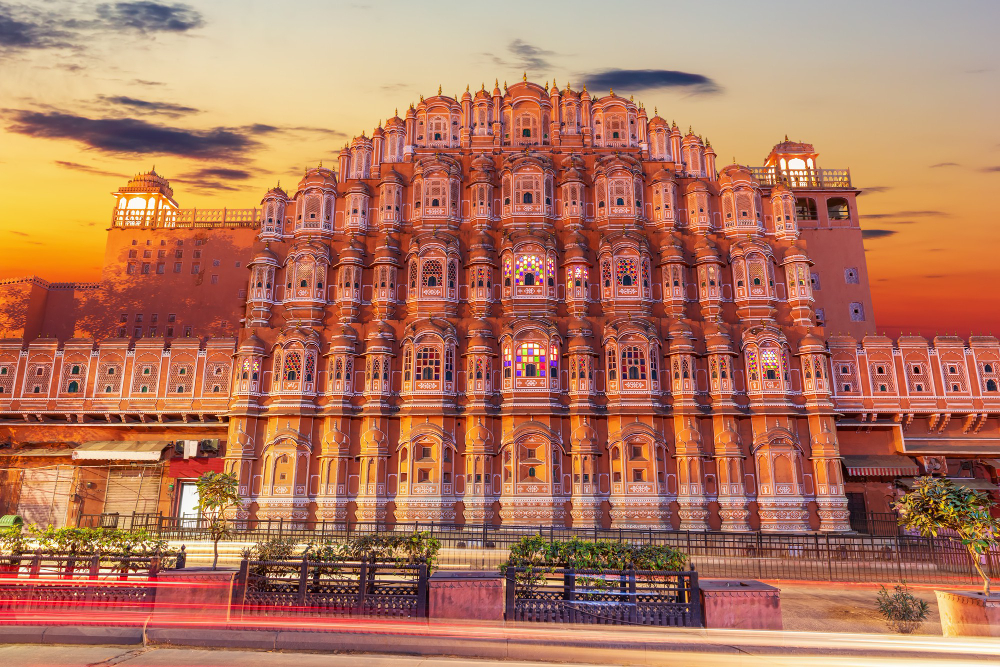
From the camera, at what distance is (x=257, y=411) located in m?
35.9

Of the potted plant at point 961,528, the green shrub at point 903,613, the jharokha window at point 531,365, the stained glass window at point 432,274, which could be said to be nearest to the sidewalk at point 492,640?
the potted plant at point 961,528

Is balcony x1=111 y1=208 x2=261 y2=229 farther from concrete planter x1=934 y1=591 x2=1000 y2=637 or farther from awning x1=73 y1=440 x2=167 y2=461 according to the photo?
concrete planter x1=934 y1=591 x2=1000 y2=637

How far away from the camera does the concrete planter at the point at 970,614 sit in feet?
40.3

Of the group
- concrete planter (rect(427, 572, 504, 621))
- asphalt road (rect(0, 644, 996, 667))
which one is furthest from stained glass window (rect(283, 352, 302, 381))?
concrete planter (rect(427, 572, 504, 621))

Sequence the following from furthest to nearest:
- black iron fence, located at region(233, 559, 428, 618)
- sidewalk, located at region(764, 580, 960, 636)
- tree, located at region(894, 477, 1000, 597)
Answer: sidewalk, located at region(764, 580, 960, 636), tree, located at region(894, 477, 1000, 597), black iron fence, located at region(233, 559, 428, 618)

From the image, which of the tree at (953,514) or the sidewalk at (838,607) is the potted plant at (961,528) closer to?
the tree at (953,514)

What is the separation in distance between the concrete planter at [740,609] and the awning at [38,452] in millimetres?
39186

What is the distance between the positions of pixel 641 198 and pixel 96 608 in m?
35.2

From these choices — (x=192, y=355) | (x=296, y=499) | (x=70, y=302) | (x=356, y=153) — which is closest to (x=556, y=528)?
(x=296, y=499)

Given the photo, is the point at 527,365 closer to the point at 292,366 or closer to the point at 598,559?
the point at 292,366

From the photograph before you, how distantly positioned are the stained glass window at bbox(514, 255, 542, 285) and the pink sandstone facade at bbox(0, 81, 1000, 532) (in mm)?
125

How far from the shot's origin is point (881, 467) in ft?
122

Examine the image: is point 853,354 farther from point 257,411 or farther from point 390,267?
point 257,411

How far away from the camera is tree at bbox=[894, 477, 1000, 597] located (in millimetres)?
14086
